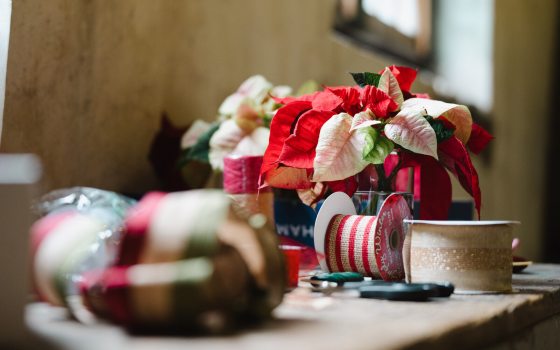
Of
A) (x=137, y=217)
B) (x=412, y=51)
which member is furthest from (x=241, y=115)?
(x=412, y=51)

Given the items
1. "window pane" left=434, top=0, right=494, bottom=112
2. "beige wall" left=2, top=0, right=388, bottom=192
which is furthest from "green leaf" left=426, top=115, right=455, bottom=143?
"window pane" left=434, top=0, right=494, bottom=112

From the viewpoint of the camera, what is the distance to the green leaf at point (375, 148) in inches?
37.2

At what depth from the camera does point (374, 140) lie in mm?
955

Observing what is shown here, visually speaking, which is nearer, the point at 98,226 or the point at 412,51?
the point at 98,226

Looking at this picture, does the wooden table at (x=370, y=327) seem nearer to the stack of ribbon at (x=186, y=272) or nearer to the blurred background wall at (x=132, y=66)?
the stack of ribbon at (x=186, y=272)

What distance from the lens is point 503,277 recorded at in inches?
34.2

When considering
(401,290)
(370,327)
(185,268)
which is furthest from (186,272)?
(401,290)

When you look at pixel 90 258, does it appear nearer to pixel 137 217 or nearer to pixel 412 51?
pixel 137 217

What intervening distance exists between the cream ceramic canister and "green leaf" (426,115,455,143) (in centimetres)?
17

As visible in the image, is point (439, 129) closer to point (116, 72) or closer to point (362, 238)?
point (362, 238)

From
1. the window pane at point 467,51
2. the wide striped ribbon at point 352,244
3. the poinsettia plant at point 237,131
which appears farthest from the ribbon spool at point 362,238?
the window pane at point 467,51

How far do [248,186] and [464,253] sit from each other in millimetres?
372

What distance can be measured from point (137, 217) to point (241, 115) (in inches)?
27.5

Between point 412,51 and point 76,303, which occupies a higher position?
point 412,51
